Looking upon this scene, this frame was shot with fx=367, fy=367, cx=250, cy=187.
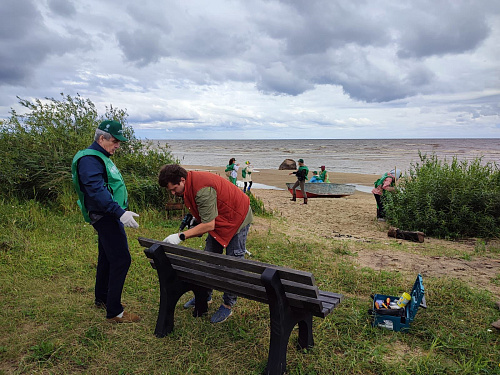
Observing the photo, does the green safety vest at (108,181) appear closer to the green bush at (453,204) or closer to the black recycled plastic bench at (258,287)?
the black recycled plastic bench at (258,287)

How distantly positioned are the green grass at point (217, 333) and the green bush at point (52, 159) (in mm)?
3703

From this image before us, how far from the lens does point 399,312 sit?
11.5 ft

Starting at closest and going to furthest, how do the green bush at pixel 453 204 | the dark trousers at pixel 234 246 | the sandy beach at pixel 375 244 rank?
the dark trousers at pixel 234 246, the sandy beach at pixel 375 244, the green bush at pixel 453 204

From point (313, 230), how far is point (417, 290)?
5114mm

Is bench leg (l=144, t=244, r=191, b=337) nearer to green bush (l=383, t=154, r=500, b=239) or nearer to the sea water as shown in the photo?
green bush (l=383, t=154, r=500, b=239)

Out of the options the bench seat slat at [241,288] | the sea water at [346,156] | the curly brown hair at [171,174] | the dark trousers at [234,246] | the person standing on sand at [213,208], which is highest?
the curly brown hair at [171,174]

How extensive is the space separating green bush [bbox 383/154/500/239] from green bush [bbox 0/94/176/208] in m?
5.85

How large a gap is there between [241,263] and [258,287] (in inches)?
9.5

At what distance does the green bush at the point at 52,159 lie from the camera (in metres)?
8.48

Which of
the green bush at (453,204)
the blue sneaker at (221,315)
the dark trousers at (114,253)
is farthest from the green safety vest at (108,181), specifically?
the green bush at (453,204)

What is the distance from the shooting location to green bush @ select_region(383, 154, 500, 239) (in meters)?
7.80

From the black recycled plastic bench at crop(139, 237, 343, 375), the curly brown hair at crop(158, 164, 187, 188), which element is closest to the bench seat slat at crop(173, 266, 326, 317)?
the black recycled plastic bench at crop(139, 237, 343, 375)

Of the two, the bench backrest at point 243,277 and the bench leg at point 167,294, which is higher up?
the bench backrest at point 243,277

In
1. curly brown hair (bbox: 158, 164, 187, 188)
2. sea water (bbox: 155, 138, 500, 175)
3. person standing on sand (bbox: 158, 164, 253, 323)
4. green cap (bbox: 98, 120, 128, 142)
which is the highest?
green cap (bbox: 98, 120, 128, 142)
